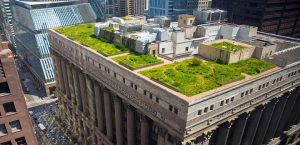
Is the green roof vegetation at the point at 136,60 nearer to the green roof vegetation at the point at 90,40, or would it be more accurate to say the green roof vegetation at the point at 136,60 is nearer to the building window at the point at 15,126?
the green roof vegetation at the point at 90,40

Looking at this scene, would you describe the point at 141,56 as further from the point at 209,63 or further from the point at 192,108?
the point at 192,108

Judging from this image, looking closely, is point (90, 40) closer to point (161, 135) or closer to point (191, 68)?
point (191, 68)

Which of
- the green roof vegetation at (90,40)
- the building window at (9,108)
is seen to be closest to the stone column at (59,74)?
the green roof vegetation at (90,40)

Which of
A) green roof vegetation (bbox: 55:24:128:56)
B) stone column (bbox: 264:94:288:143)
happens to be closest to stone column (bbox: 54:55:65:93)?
green roof vegetation (bbox: 55:24:128:56)

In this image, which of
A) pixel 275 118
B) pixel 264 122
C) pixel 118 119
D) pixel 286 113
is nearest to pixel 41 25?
pixel 118 119

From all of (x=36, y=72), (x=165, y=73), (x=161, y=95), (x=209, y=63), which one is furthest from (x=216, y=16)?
(x=36, y=72)
